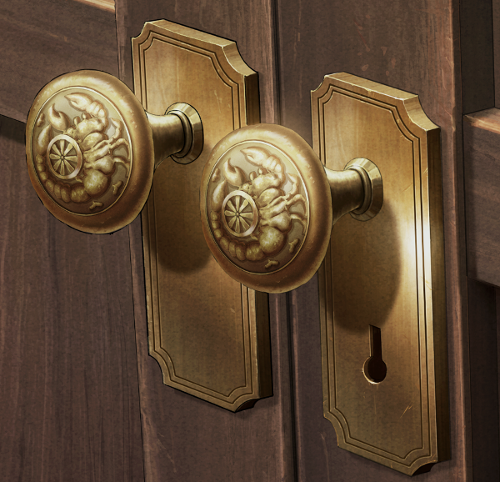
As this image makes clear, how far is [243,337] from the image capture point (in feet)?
1.75

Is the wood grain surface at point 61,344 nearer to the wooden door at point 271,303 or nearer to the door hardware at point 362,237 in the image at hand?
the wooden door at point 271,303

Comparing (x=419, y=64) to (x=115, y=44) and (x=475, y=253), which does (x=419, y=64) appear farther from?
(x=115, y=44)

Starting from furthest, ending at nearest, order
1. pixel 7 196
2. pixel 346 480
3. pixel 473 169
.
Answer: pixel 7 196, pixel 346 480, pixel 473 169

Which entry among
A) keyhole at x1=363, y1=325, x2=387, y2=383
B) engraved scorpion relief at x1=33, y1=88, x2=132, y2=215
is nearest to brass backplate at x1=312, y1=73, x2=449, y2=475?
keyhole at x1=363, y1=325, x2=387, y2=383

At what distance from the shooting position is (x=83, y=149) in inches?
18.6

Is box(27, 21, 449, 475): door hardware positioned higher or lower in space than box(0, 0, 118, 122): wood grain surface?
lower

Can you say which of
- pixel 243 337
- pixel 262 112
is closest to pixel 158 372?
pixel 243 337

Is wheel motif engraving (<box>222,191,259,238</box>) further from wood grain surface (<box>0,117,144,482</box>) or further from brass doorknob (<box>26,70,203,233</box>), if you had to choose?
wood grain surface (<box>0,117,144,482</box>)

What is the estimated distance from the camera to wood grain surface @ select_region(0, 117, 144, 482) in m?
0.65

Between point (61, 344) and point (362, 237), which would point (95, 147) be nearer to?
point (362, 237)

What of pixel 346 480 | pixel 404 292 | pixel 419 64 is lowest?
pixel 346 480

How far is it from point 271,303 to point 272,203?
12cm

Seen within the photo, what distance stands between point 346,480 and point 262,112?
217mm

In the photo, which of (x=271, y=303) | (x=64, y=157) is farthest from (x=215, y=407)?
(x=64, y=157)
